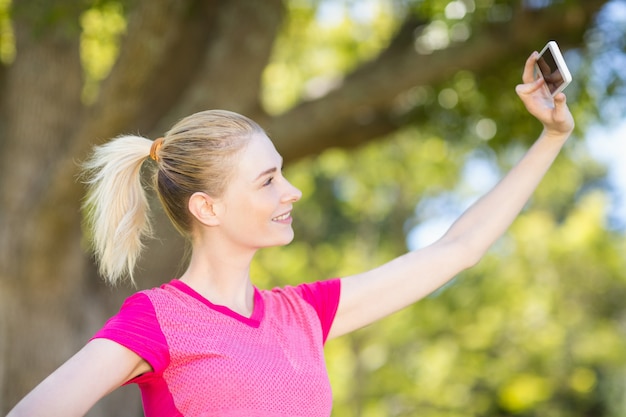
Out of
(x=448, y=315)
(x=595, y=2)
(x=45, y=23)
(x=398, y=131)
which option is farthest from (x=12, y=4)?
(x=448, y=315)

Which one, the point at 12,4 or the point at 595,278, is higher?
the point at 12,4

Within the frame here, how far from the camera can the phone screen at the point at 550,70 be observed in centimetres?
225

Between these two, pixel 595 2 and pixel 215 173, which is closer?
pixel 215 173

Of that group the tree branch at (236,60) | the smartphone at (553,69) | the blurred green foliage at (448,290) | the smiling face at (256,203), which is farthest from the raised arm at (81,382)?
the blurred green foliage at (448,290)

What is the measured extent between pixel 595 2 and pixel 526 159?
170 inches

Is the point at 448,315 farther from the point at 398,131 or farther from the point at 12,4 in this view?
the point at 12,4

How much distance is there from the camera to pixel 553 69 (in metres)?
2.28

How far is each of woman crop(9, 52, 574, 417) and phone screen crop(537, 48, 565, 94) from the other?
31 millimetres

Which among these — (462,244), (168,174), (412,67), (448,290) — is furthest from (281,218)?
(448,290)

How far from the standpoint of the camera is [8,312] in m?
6.09

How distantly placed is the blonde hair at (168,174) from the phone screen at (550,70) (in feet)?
2.39

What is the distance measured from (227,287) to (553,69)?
96 centimetres

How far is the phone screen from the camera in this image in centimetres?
225

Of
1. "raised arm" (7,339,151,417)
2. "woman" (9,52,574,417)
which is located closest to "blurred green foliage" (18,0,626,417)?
"woman" (9,52,574,417)
